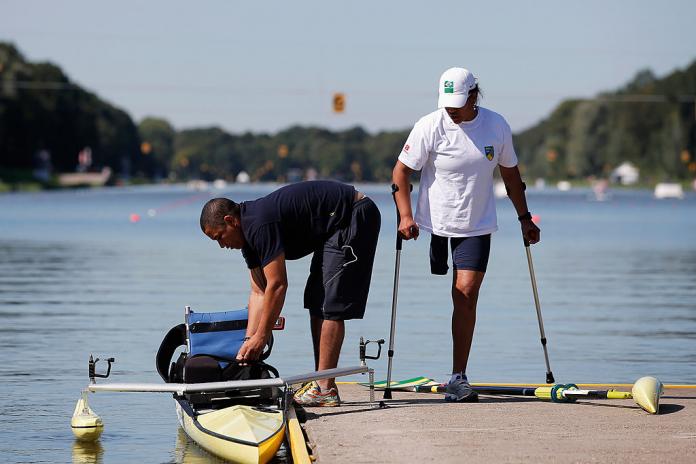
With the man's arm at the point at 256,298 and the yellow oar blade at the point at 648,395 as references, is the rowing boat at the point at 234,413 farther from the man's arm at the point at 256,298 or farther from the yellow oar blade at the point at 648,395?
the yellow oar blade at the point at 648,395

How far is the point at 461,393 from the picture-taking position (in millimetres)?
9469

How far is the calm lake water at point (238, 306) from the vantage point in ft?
33.1

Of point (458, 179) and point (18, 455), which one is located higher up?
point (458, 179)

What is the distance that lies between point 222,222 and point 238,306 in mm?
9389

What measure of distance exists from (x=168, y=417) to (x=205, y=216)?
2.01m

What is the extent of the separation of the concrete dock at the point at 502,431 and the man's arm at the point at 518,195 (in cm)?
114

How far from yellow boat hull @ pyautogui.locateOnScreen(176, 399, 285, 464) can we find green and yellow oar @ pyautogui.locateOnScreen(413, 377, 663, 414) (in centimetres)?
179

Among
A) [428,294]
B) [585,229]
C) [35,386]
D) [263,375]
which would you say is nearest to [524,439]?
[263,375]

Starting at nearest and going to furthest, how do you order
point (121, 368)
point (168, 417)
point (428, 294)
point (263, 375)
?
point (263, 375) < point (168, 417) < point (121, 368) < point (428, 294)

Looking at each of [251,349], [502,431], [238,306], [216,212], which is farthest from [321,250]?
[238,306]

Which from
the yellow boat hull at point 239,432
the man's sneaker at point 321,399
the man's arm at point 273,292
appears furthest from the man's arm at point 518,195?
the yellow boat hull at point 239,432

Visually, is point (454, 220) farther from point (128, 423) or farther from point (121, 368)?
point (121, 368)

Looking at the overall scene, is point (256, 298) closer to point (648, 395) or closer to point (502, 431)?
point (502, 431)

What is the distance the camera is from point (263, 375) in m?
9.28
